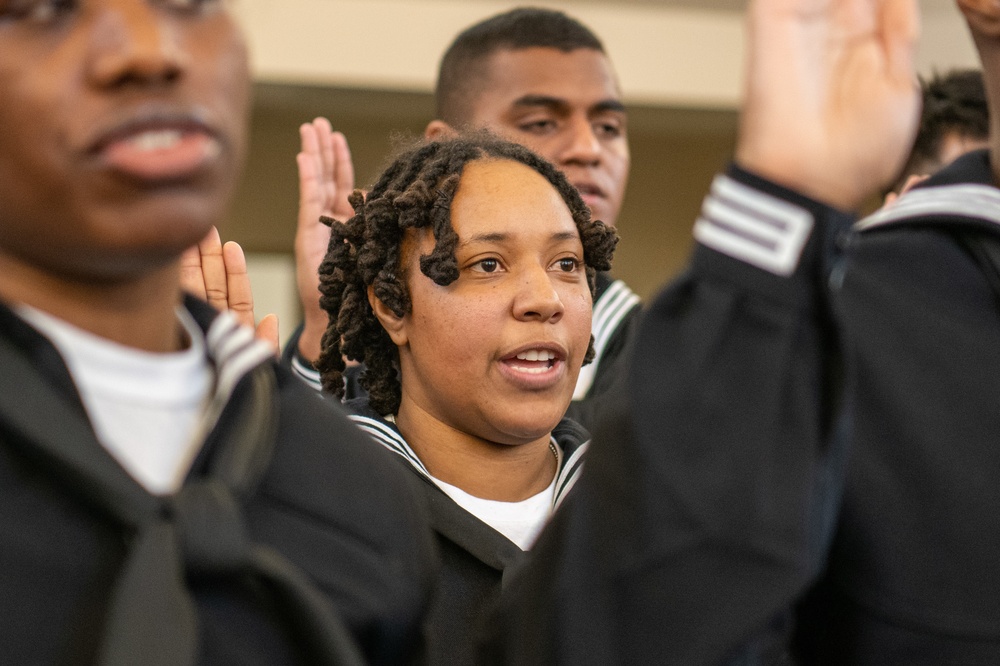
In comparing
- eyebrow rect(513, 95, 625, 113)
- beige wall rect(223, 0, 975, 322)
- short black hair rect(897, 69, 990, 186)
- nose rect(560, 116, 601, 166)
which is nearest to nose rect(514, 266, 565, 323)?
nose rect(560, 116, 601, 166)

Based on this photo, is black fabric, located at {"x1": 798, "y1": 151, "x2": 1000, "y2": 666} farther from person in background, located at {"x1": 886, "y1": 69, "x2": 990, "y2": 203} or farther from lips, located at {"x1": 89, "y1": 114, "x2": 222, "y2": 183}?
person in background, located at {"x1": 886, "y1": 69, "x2": 990, "y2": 203}

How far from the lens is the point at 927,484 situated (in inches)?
40.3

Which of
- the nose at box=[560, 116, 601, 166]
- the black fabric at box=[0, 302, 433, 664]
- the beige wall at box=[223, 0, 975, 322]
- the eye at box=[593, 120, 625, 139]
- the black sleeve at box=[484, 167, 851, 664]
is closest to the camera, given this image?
the black fabric at box=[0, 302, 433, 664]

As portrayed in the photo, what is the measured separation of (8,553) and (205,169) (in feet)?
0.92

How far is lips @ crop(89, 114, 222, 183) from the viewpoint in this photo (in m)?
0.80

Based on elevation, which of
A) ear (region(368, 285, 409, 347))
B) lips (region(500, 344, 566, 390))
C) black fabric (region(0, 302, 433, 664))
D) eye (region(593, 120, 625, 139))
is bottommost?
eye (region(593, 120, 625, 139))

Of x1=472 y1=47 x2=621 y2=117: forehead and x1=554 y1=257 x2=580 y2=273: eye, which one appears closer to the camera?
x1=554 y1=257 x2=580 y2=273: eye

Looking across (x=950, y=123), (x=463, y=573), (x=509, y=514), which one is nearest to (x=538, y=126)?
(x=950, y=123)

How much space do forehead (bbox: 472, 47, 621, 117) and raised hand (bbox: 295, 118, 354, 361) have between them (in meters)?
0.52

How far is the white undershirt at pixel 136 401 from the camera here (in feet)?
2.78

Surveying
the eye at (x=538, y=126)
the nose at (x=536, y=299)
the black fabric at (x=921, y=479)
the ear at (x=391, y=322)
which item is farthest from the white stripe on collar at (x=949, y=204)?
the eye at (x=538, y=126)

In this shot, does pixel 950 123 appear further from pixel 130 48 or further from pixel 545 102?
pixel 130 48

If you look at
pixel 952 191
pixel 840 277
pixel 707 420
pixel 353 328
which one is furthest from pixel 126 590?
pixel 353 328

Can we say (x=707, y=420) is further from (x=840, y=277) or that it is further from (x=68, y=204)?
(x=68, y=204)
